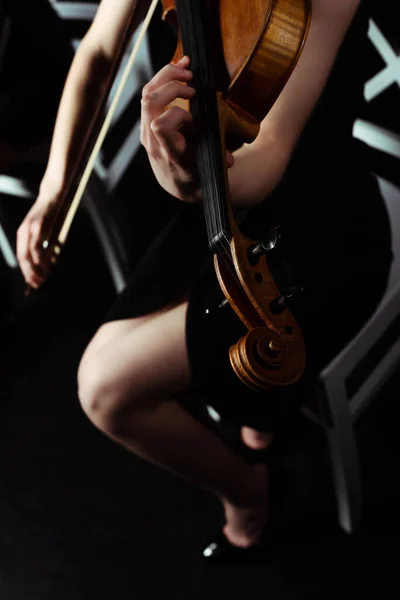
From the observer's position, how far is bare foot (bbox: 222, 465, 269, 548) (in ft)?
2.89

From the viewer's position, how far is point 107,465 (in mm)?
1066

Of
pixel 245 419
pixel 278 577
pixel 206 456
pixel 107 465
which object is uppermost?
pixel 245 419

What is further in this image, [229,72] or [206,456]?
[206,456]

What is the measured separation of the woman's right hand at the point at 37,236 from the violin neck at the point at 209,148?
0.23m

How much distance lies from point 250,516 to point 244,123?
592 millimetres

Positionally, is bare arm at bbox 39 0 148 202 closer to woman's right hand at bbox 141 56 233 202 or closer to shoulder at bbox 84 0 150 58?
shoulder at bbox 84 0 150 58

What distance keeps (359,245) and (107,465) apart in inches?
24.0

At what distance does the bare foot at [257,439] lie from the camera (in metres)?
0.91

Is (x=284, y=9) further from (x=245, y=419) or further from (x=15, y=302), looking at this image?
(x=15, y=302)

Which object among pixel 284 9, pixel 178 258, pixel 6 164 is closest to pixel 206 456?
pixel 178 258

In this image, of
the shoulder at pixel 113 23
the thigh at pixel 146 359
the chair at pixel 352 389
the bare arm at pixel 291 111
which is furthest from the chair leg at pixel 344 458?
the shoulder at pixel 113 23

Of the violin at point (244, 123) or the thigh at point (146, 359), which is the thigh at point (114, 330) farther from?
the violin at point (244, 123)

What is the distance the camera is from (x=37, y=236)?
665mm

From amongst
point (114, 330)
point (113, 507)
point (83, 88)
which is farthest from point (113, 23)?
point (113, 507)
